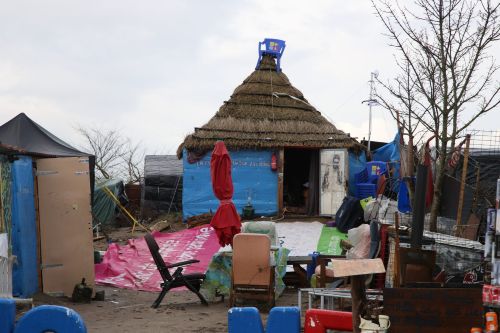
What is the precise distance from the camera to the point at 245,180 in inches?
667

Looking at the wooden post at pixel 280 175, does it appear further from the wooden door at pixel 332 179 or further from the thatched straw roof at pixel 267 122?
the wooden door at pixel 332 179

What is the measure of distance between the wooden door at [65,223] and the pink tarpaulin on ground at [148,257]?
5.35 ft

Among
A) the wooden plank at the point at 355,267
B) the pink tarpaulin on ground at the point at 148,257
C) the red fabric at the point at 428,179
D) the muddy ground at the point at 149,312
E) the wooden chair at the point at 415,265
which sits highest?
the red fabric at the point at 428,179

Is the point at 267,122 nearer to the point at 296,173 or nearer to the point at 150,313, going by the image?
the point at 296,173

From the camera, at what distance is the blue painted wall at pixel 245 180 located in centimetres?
1689

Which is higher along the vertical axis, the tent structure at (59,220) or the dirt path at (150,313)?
the tent structure at (59,220)

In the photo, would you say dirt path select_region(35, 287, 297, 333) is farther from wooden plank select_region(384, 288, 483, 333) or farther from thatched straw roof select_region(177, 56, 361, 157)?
thatched straw roof select_region(177, 56, 361, 157)

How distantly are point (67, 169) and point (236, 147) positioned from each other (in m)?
7.81

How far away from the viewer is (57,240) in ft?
30.3

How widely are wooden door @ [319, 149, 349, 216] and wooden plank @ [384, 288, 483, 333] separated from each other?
1239cm

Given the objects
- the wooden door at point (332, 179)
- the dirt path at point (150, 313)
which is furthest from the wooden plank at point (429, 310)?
the wooden door at point (332, 179)

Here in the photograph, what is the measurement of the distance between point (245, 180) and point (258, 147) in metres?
1.04

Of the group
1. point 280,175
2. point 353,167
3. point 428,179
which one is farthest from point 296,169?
point 428,179

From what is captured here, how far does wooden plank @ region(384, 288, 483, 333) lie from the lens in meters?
4.38
